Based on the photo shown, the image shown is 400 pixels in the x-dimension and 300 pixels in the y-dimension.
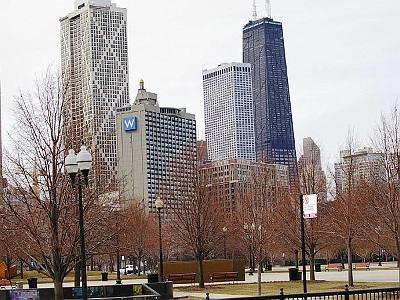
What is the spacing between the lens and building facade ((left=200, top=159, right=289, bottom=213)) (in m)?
66.9

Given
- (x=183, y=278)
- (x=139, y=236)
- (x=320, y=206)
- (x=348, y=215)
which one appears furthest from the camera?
(x=139, y=236)

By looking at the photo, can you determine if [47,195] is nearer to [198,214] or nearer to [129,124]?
[198,214]

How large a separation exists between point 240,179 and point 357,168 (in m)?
54.8

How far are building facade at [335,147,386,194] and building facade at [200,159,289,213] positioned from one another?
6845mm

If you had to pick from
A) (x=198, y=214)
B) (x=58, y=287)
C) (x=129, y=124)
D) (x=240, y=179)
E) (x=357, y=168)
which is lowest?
(x=58, y=287)

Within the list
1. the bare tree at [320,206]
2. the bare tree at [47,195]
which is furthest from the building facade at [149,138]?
the bare tree at [47,195]

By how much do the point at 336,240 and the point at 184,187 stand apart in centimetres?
1137

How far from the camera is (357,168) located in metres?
51.8

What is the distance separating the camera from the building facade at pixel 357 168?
1589 inches

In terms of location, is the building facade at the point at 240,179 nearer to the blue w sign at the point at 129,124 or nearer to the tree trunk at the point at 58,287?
the tree trunk at the point at 58,287

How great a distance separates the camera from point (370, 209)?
36875 mm

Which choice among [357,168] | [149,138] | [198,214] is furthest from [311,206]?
[149,138]

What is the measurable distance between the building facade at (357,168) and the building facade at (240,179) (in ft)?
22.5

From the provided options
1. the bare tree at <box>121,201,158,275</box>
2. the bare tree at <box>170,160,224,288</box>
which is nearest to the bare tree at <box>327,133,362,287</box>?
the bare tree at <box>170,160,224,288</box>
